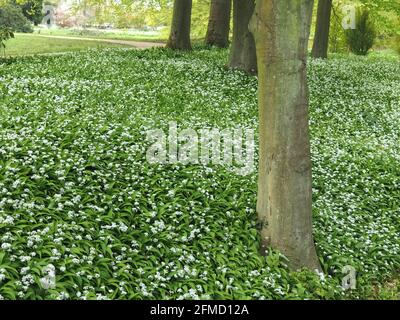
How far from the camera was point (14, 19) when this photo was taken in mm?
37281

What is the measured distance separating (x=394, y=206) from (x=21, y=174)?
6.08m

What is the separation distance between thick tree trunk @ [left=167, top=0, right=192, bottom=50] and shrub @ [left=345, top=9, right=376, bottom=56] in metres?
17.9

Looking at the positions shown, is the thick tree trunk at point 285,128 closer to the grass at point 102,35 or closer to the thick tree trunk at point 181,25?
the thick tree trunk at point 181,25

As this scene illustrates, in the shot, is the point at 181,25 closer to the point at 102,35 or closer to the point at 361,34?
the point at 361,34

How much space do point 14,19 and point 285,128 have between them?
36686 mm

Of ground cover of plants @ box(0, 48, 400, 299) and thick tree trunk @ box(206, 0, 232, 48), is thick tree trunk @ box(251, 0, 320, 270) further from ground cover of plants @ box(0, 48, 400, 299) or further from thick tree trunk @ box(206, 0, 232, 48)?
thick tree trunk @ box(206, 0, 232, 48)

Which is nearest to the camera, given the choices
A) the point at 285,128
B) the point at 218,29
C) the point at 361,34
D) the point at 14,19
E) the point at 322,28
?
the point at 285,128

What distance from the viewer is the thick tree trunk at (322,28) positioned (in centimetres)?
2103

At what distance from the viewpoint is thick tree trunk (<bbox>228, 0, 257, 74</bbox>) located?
13.9 m

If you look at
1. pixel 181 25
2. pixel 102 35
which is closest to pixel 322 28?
pixel 181 25

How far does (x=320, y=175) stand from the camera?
340 inches

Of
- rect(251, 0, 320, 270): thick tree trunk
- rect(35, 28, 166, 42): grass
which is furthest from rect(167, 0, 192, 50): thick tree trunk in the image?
rect(35, 28, 166, 42): grass

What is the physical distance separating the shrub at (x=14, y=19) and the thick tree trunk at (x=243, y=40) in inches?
1058
